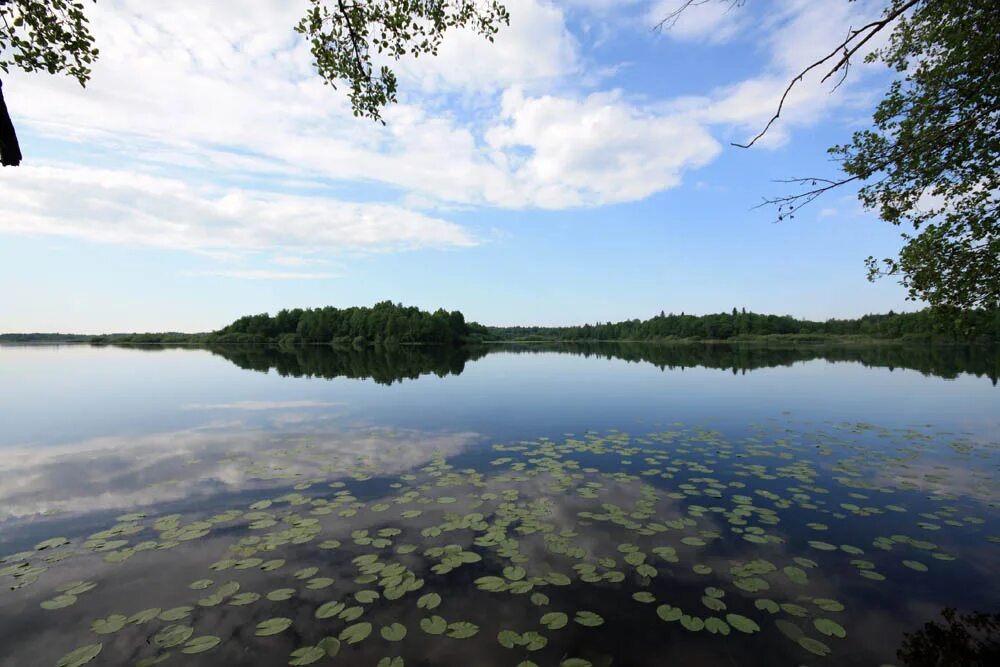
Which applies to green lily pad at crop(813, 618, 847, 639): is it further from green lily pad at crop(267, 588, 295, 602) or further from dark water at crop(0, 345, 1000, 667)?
green lily pad at crop(267, 588, 295, 602)

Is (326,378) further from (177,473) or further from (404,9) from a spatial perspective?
(404,9)

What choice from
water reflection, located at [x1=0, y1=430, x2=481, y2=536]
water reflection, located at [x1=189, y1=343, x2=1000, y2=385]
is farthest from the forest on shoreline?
water reflection, located at [x1=0, y1=430, x2=481, y2=536]

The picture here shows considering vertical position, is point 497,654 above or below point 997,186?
below

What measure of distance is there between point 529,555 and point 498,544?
556mm

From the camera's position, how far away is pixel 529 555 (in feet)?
20.9

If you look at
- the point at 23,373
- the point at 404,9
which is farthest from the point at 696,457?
the point at 23,373

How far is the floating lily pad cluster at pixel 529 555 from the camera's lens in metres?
4.79

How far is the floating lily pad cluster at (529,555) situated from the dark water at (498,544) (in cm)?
4

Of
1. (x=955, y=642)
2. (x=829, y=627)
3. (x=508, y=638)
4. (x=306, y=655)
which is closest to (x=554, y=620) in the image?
(x=508, y=638)

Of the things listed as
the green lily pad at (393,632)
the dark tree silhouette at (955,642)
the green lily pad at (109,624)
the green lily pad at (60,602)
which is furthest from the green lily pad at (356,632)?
the dark tree silhouette at (955,642)

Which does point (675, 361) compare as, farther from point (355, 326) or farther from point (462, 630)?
point (355, 326)

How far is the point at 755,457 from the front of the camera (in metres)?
11.6

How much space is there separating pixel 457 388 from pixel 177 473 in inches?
674

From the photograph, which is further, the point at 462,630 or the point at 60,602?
the point at 60,602
